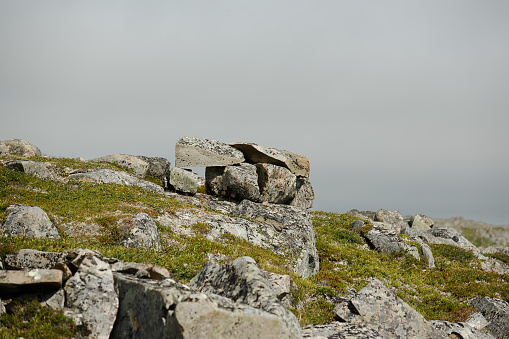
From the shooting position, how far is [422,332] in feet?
45.7

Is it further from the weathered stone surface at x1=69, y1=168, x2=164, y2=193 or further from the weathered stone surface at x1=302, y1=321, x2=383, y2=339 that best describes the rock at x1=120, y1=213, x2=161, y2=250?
the weathered stone surface at x1=69, y1=168, x2=164, y2=193

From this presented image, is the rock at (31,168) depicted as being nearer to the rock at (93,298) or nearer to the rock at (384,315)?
the rock at (93,298)

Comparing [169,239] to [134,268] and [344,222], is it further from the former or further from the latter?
[344,222]

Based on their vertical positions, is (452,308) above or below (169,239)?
below

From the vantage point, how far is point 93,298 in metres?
10.0

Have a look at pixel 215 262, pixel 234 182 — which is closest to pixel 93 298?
pixel 215 262

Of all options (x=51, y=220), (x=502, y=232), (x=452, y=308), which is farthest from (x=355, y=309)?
(x=502, y=232)

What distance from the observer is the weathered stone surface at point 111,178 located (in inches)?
1341

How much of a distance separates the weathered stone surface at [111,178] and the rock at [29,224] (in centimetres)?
1497

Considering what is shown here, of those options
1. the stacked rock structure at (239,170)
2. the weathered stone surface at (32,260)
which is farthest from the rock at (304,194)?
the weathered stone surface at (32,260)

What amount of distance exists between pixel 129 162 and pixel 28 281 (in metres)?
38.7

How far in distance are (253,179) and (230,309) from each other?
26130 mm

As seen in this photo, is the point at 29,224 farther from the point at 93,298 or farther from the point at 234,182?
the point at 234,182

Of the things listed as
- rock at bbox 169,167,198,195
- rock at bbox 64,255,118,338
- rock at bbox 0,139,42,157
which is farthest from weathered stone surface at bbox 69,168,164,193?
rock at bbox 64,255,118,338
